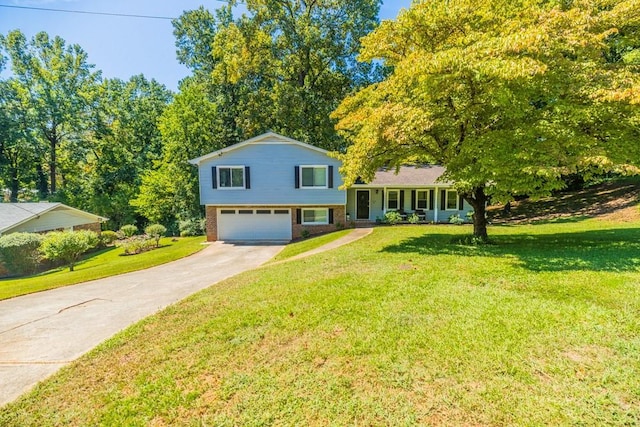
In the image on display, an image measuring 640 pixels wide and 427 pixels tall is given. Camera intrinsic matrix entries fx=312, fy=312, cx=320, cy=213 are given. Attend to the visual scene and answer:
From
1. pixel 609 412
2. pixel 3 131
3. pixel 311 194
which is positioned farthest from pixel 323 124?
pixel 3 131

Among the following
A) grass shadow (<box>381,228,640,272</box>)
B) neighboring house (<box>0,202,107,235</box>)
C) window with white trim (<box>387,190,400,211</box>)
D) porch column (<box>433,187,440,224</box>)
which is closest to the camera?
grass shadow (<box>381,228,640,272</box>)

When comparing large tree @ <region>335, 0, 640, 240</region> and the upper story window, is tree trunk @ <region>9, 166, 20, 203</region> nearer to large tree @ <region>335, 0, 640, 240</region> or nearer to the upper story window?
large tree @ <region>335, 0, 640, 240</region>

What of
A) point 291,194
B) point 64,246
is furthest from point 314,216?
point 64,246

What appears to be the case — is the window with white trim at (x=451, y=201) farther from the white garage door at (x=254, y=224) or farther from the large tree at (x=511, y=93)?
the white garage door at (x=254, y=224)

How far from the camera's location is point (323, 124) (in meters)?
25.3

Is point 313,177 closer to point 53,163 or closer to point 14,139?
point 53,163

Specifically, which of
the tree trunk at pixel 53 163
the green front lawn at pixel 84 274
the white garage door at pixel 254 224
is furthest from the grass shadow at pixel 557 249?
the tree trunk at pixel 53 163

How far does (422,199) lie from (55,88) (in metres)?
35.0

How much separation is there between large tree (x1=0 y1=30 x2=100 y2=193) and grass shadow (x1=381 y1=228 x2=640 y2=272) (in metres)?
34.2

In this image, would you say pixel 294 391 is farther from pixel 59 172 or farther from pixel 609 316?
pixel 59 172

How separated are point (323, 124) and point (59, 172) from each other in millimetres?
28865

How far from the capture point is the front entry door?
68.5ft

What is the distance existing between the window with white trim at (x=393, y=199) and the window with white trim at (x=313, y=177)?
483 centimetres

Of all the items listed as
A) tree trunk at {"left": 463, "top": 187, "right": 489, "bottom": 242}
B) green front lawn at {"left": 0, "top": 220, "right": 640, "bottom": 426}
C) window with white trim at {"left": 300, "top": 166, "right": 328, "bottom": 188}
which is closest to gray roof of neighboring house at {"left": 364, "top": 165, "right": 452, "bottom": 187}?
window with white trim at {"left": 300, "top": 166, "right": 328, "bottom": 188}
